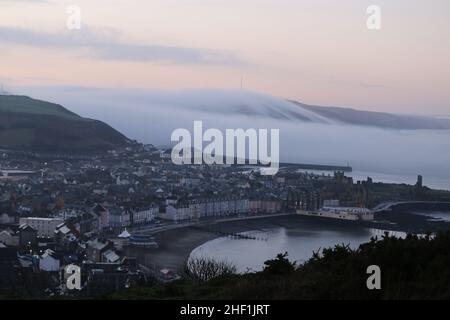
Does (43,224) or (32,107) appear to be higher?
(32,107)

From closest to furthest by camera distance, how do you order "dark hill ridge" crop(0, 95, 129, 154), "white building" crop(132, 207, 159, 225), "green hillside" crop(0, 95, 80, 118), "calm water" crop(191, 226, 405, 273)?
1. "calm water" crop(191, 226, 405, 273)
2. "white building" crop(132, 207, 159, 225)
3. "dark hill ridge" crop(0, 95, 129, 154)
4. "green hillside" crop(0, 95, 80, 118)

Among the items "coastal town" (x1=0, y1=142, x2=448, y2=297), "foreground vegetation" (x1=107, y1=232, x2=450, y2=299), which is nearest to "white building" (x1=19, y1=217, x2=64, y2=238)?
"coastal town" (x1=0, y1=142, x2=448, y2=297)

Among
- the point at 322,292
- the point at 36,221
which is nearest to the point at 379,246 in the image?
the point at 322,292

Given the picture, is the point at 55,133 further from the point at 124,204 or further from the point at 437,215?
the point at 437,215

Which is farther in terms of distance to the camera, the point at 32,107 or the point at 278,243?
the point at 32,107

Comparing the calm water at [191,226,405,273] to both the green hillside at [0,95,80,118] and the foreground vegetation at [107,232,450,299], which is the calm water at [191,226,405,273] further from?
the green hillside at [0,95,80,118]

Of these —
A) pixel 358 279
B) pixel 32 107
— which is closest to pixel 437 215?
pixel 358 279
